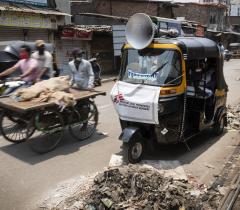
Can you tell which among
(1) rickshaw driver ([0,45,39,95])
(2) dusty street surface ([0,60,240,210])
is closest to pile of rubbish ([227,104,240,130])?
(2) dusty street surface ([0,60,240,210])

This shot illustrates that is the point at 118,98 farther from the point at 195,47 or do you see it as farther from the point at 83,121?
the point at 195,47

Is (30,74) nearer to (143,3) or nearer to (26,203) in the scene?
(26,203)

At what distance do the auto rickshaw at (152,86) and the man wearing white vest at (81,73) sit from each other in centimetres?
146

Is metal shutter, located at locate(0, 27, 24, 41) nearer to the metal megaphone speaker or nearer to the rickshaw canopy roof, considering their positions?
the metal megaphone speaker

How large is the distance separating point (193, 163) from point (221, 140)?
190cm

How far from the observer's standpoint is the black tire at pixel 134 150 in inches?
272

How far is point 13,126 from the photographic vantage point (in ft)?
27.4

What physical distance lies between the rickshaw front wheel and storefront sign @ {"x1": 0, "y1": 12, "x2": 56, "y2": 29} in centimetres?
1115

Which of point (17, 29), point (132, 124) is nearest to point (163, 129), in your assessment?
point (132, 124)

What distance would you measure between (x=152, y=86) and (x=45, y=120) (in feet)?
7.48

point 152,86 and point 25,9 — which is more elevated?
point 25,9

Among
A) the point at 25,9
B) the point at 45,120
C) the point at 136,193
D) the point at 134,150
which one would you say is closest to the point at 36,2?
the point at 25,9

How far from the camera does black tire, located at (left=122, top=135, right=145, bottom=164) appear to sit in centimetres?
691

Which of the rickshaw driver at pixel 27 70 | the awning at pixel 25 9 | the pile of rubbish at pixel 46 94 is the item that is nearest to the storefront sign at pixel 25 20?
the awning at pixel 25 9
